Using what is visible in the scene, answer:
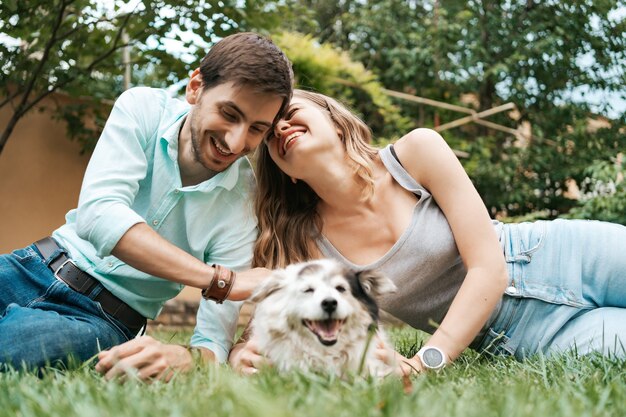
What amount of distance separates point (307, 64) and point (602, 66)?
15.0 ft

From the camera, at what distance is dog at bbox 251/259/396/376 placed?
2258 mm

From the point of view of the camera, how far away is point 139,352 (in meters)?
2.15

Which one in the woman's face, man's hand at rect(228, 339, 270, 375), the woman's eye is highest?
the woman's eye

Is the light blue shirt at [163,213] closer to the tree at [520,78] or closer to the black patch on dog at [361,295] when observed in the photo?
the black patch on dog at [361,295]

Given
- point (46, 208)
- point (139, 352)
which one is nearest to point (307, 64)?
point (46, 208)

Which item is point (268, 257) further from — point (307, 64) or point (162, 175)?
point (307, 64)

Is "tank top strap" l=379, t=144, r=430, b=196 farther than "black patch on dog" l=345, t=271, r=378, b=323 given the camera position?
Yes

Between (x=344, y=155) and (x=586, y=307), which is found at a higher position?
(x=344, y=155)

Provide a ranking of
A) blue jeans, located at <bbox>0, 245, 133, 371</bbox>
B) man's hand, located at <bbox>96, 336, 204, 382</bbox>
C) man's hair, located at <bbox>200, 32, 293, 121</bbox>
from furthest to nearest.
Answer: man's hair, located at <bbox>200, 32, 293, 121</bbox>
blue jeans, located at <bbox>0, 245, 133, 371</bbox>
man's hand, located at <bbox>96, 336, 204, 382</bbox>

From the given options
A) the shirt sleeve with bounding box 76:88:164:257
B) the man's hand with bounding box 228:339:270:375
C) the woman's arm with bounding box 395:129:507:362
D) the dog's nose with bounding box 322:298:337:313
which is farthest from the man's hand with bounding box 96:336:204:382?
the woman's arm with bounding box 395:129:507:362

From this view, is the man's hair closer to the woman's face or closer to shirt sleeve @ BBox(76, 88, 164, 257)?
the woman's face

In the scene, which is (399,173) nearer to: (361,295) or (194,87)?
(361,295)

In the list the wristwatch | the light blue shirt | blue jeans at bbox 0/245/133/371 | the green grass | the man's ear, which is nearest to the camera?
the green grass

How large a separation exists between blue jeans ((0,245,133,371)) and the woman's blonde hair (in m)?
0.77
